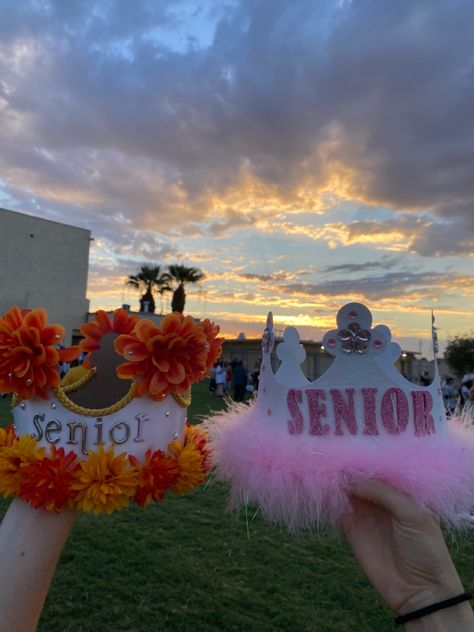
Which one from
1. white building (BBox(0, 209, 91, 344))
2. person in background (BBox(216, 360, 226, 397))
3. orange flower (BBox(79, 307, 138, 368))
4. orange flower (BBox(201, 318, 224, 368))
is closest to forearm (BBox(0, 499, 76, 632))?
orange flower (BBox(79, 307, 138, 368))

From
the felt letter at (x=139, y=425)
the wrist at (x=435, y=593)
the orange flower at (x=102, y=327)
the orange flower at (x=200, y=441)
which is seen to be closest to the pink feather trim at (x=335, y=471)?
the wrist at (x=435, y=593)

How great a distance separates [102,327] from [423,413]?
1.51m

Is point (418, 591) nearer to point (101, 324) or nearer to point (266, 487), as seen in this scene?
point (266, 487)

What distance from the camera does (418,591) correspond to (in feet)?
4.42

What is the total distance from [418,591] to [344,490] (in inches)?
12.7

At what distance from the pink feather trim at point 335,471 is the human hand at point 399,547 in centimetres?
4

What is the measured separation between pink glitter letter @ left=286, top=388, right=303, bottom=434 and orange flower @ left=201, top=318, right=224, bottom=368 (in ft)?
1.94

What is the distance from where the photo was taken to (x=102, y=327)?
237cm

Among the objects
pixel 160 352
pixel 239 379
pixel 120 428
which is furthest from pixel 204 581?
pixel 239 379

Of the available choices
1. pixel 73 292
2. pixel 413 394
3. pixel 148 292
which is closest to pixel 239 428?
pixel 413 394

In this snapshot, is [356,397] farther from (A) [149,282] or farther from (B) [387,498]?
(A) [149,282]

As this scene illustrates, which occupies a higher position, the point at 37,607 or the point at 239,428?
the point at 239,428

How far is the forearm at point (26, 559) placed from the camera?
5.66 feet

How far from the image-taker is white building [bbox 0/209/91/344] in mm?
26562
